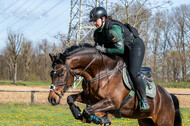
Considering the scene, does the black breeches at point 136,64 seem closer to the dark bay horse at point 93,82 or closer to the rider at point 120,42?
the rider at point 120,42

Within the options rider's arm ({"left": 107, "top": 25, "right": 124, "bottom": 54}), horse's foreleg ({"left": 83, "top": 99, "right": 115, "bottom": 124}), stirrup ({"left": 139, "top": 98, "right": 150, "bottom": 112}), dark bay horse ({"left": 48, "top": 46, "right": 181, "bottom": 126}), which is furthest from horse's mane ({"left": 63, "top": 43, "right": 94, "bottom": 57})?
stirrup ({"left": 139, "top": 98, "right": 150, "bottom": 112})

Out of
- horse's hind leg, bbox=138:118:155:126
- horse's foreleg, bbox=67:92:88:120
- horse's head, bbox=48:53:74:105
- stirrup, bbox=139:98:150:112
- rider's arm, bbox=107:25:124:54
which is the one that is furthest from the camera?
horse's hind leg, bbox=138:118:155:126

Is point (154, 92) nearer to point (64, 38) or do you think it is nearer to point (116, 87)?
point (116, 87)

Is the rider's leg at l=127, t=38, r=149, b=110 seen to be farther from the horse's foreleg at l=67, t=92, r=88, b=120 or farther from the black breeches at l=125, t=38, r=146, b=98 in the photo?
the horse's foreleg at l=67, t=92, r=88, b=120

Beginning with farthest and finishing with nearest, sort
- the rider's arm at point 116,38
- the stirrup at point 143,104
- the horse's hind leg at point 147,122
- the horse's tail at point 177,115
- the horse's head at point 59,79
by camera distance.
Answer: the horse's tail at point 177,115 < the horse's hind leg at point 147,122 < the stirrup at point 143,104 < the rider's arm at point 116,38 < the horse's head at point 59,79

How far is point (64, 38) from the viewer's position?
20891 millimetres

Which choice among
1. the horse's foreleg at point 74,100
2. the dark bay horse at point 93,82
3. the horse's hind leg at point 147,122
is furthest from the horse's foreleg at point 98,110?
the horse's hind leg at point 147,122

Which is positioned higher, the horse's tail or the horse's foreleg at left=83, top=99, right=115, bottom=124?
the horse's foreleg at left=83, top=99, right=115, bottom=124

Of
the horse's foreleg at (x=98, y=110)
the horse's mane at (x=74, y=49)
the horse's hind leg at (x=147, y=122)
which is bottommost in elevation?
the horse's hind leg at (x=147, y=122)

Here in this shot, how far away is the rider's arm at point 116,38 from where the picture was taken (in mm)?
4129

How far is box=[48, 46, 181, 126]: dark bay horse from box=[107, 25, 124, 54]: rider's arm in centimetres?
31

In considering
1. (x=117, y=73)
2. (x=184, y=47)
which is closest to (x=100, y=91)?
(x=117, y=73)

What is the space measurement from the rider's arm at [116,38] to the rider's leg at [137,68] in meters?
0.41

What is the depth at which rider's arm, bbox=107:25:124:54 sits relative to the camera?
413 cm
